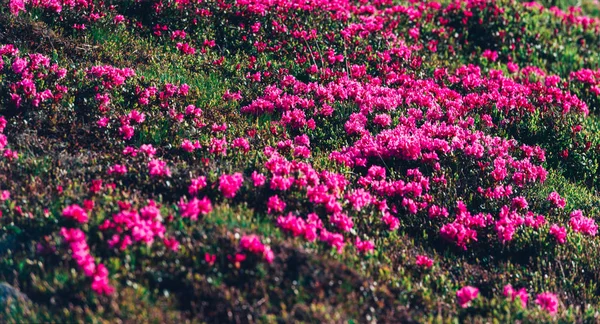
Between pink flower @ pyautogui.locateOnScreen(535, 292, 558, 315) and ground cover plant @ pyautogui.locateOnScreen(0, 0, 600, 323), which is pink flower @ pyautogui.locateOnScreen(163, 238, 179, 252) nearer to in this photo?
ground cover plant @ pyautogui.locateOnScreen(0, 0, 600, 323)

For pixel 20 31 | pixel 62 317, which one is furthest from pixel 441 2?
pixel 62 317

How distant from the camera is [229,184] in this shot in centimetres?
671

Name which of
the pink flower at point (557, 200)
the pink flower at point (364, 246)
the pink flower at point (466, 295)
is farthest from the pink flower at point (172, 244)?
the pink flower at point (557, 200)

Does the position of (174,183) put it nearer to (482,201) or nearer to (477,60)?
(482,201)

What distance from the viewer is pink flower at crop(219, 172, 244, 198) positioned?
6.66m

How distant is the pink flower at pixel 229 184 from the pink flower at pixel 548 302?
117 inches

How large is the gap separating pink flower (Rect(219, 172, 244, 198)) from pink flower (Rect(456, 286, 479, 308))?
7.60 ft

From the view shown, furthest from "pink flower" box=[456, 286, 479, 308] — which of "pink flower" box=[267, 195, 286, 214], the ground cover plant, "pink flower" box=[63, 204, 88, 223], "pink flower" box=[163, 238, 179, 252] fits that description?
"pink flower" box=[63, 204, 88, 223]

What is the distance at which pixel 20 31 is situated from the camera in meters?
9.24

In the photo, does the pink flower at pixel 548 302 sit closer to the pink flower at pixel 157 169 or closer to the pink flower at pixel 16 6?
the pink flower at pixel 157 169

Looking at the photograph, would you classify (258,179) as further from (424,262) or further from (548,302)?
(548,302)

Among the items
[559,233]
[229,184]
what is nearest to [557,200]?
[559,233]

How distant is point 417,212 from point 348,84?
283 centimetres

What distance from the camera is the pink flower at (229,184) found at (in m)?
6.66
